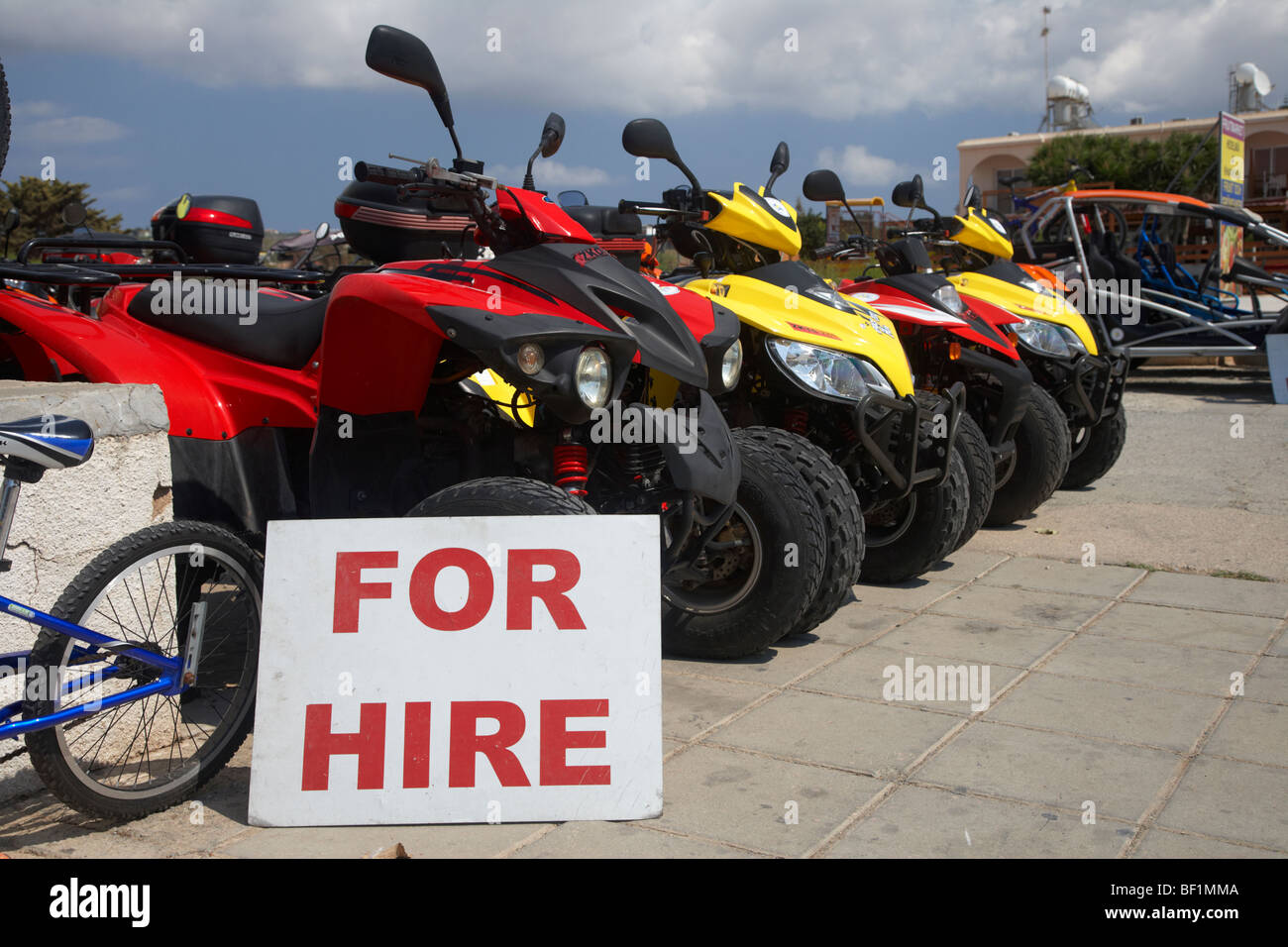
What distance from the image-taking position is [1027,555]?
6.26 m

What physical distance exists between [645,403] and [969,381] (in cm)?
292

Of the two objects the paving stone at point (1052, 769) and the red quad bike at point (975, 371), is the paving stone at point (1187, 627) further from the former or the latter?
the paving stone at point (1052, 769)

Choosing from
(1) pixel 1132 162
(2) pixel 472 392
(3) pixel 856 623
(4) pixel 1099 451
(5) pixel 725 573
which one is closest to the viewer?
(2) pixel 472 392

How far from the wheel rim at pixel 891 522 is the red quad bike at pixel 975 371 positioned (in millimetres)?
555

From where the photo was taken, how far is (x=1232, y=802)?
3.14m

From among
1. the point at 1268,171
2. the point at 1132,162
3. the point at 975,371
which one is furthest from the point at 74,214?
the point at 1268,171

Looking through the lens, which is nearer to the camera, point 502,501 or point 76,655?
point 76,655

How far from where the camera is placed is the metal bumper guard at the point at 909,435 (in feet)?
15.4

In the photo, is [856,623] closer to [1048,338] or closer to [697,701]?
[697,701]

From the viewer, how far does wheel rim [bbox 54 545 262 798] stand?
2.96 meters

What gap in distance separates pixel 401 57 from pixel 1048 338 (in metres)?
5.13

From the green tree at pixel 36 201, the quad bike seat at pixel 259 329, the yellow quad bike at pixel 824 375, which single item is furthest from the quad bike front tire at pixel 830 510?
the green tree at pixel 36 201

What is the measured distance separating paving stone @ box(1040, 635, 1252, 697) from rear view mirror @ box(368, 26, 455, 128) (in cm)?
285

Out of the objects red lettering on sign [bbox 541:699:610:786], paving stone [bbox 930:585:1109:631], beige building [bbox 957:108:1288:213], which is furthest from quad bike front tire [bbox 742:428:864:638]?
beige building [bbox 957:108:1288:213]
